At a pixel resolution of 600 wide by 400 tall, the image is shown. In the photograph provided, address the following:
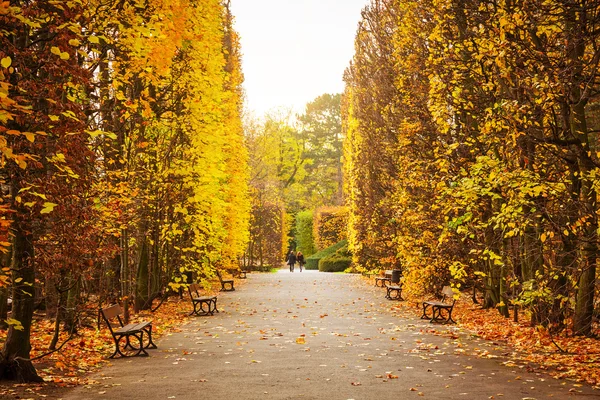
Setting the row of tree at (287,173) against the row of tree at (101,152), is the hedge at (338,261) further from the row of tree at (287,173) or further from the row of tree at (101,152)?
the row of tree at (101,152)

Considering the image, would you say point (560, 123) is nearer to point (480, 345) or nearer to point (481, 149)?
point (481, 149)

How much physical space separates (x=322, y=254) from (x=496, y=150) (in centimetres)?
4117

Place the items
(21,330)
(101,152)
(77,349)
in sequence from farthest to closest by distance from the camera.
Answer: (101,152) < (77,349) < (21,330)

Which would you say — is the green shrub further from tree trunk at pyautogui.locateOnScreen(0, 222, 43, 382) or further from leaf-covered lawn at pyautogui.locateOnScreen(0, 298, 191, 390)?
tree trunk at pyautogui.locateOnScreen(0, 222, 43, 382)

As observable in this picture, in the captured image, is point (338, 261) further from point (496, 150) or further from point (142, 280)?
point (496, 150)

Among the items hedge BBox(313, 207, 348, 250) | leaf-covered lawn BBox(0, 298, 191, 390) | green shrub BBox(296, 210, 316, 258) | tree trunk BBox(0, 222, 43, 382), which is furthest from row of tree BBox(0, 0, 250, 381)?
green shrub BBox(296, 210, 316, 258)

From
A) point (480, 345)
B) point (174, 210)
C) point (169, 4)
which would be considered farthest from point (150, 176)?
point (480, 345)

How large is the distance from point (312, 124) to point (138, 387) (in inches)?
3154

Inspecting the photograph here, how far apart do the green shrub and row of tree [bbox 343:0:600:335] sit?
30.1 metres

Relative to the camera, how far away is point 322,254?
54.8 metres

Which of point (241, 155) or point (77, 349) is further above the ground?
point (241, 155)

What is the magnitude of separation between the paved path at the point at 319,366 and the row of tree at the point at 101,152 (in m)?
1.69

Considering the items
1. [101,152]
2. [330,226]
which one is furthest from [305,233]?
[101,152]

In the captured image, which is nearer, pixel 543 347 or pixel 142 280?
pixel 543 347
